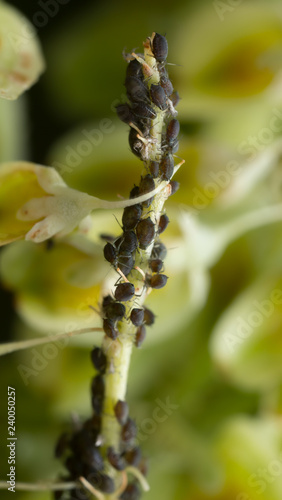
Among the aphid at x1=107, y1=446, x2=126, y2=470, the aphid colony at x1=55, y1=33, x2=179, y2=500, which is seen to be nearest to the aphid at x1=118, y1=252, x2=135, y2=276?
the aphid colony at x1=55, y1=33, x2=179, y2=500

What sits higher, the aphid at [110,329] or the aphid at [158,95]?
the aphid at [158,95]

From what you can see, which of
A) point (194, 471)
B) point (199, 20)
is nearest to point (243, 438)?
point (194, 471)

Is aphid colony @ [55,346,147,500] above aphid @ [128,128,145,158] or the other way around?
the other way around

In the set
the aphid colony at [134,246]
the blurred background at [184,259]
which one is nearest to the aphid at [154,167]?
the aphid colony at [134,246]

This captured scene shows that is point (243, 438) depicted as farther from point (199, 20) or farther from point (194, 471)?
point (199, 20)

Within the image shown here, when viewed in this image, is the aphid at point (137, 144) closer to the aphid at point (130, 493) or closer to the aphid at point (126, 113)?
the aphid at point (126, 113)

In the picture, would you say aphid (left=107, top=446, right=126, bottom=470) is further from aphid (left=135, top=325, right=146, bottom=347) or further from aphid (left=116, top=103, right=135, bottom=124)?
aphid (left=116, top=103, right=135, bottom=124)
